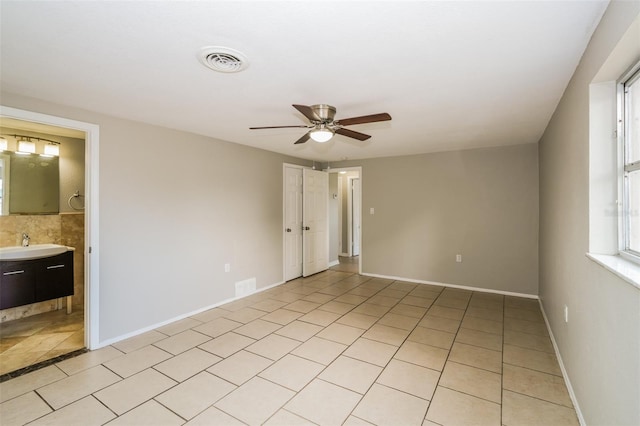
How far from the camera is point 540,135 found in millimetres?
3916

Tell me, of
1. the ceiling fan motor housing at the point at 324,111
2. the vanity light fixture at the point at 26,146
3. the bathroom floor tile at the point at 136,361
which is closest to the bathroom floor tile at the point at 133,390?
the bathroom floor tile at the point at 136,361

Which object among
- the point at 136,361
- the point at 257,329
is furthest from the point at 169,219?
the point at 257,329

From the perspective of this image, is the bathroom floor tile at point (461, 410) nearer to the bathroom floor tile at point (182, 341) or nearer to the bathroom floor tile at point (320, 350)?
the bathroom floor tile at point (320, 350)

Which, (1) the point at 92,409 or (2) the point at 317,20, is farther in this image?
(1) the point at 92,409

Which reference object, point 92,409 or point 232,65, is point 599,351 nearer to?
point 232,65

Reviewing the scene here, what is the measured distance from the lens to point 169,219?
3.57m

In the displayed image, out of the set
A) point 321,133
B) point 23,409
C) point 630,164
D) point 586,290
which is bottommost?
point 23,409

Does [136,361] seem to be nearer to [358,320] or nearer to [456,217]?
[358,320]

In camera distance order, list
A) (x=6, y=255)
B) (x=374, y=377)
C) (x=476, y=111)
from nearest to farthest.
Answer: (x=374, y=377)
(x=476, y=111)
(x=6, y=255)

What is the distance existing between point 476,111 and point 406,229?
2.83 meters

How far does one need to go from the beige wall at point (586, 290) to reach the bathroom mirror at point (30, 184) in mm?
5540

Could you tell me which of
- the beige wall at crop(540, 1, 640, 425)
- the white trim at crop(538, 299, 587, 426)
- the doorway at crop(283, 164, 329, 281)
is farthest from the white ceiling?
the doorway at crop(283, 164, 329, 281)

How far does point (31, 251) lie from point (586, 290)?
211 inches

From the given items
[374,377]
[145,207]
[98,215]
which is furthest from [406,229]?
[98,215]
